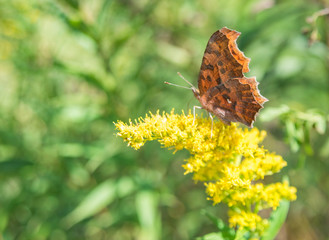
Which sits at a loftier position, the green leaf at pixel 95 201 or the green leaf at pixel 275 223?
the green leaf at pixel 95 201

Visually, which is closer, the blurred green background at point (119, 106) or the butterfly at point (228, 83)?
the butterfly at point (228, 83)

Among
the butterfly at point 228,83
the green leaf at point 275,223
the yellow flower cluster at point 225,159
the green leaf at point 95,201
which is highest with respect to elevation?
the butterfly at point 228,83

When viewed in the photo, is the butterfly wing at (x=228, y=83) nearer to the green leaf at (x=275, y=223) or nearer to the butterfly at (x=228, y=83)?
Answer: the butterfly at (x=228, y=83)

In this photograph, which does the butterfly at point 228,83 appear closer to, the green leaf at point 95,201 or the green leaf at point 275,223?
the green leaf at point 275,223

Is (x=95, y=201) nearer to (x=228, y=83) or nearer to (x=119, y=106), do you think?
(x=119, y=106)

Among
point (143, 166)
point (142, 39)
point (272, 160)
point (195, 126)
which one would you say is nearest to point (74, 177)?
point (143, 166)

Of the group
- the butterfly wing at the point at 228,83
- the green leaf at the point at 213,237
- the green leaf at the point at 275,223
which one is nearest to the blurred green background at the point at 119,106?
the butterfly wing at the point at 228,83

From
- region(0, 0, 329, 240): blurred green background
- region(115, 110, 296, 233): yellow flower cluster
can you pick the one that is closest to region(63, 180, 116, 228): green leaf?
region(0, 0, 329, 240): blurred green background

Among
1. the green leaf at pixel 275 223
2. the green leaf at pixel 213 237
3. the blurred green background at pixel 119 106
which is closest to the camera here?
the green leaf at pixel 213 237

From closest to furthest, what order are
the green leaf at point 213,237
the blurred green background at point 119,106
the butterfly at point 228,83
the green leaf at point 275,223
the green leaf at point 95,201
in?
the green leaf at point 213,237 → the green leaf at point 275,223 → the butterfly at point 228,83 → the green leaf at point 95,201 → the blurred green background at point 119,106
